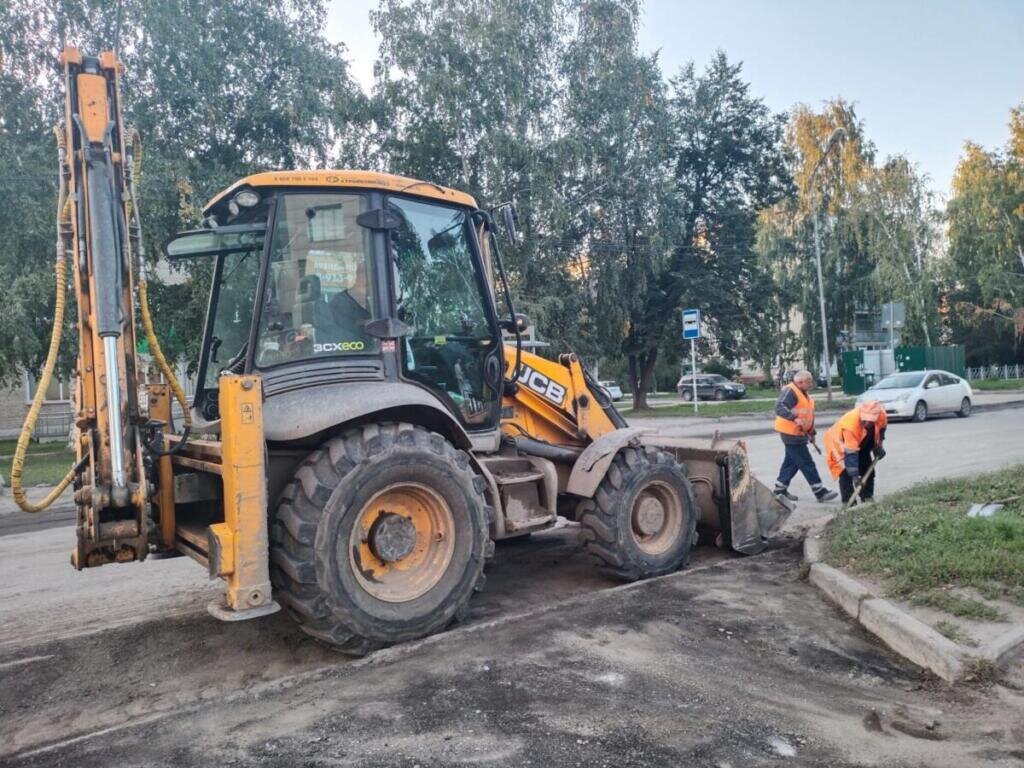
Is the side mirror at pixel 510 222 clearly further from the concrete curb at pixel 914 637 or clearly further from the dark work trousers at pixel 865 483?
the dark work trousers at pixel 865 483

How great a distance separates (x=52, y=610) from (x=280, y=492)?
241 centimetres

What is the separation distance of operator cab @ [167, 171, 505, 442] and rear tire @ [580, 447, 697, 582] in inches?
41.4

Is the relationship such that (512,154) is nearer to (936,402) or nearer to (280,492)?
(936,402)

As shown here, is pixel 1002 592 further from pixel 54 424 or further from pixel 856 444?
pixel 54 424

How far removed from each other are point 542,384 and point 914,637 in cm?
301

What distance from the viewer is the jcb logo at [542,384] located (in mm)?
6184

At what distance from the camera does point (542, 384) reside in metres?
6.25

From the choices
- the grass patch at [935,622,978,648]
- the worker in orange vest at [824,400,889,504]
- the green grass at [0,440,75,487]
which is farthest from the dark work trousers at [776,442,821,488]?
the green grass at [0,440,75,487]

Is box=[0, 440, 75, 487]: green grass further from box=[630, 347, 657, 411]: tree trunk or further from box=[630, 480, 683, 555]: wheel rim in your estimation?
box=[630, 347, 657, 411]: tree trunk

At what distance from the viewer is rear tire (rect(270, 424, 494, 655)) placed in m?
4.21

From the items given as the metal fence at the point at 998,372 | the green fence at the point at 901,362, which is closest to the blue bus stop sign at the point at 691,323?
the green fence at the point at 901,362

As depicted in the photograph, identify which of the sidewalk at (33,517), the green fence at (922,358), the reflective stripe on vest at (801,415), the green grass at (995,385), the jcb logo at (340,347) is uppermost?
the jcb logo at (340,347)

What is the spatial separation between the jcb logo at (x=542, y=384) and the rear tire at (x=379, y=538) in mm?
1479

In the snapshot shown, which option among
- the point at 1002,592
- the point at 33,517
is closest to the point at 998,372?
the point at 1002,592
